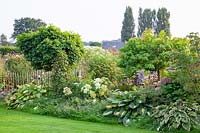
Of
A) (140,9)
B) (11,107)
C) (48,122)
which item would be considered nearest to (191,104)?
(48,122)

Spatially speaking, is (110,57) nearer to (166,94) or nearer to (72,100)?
(72,100)

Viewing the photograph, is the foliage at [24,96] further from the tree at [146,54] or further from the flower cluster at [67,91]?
the tree at [146,54]

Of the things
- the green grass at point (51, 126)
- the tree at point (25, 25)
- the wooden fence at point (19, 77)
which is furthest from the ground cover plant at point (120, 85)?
the tree at point (25, 25)

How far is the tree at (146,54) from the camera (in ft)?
39.8

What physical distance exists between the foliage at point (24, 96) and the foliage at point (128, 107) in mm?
2728

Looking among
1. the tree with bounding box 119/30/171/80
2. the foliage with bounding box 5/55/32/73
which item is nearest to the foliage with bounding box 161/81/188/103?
the tree with bounding box 119/30/171/80

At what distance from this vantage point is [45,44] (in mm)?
12656

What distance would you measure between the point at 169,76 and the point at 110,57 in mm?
6279

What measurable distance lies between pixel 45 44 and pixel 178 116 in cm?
563

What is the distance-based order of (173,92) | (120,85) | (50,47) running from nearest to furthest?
1. (173,92)
2. (120,85)
3. (50,47)

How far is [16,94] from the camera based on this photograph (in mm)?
12359

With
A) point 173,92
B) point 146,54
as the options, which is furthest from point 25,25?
point 173,92

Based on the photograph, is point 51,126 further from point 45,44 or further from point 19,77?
point 19,77

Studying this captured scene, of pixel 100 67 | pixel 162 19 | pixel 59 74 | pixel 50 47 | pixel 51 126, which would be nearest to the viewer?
pixel 51 126
